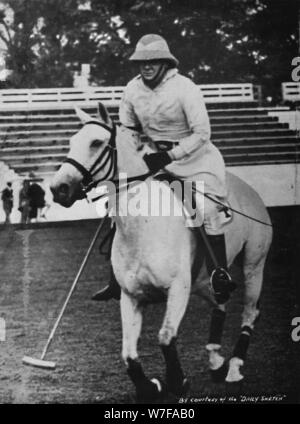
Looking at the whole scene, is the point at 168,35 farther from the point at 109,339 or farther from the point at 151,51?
the point at 109,339

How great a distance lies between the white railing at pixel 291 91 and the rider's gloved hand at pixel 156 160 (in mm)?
1596

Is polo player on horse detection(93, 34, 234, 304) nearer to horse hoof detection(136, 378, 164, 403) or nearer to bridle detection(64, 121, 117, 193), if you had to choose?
bridle detection(64, 121, 117, 193)

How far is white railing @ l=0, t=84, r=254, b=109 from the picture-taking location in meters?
4.72

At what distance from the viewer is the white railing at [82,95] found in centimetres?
472

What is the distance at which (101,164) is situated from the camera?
348 cm

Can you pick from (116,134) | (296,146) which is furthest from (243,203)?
(116,134)

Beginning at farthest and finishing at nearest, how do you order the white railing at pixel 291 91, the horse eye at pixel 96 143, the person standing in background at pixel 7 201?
the person standing in background at pixel 7 201, the white railing at pixel 291 91, the horse eye at pixel 96 143

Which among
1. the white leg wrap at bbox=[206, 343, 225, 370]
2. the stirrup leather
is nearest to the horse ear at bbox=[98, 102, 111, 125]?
the stirrup leather

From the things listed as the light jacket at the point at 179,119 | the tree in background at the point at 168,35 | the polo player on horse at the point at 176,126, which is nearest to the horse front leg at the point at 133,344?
the polo player on horse at the point at 176,126

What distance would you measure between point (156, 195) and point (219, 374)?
1290 mm

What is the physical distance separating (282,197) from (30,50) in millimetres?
2211

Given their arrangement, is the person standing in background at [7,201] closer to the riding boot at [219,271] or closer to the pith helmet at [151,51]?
the pith helmet at [151,51]

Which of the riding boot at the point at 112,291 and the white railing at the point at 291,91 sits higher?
the white railing at the point at 291,91

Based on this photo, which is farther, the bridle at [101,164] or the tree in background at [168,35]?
the tree in background at [168,35]
